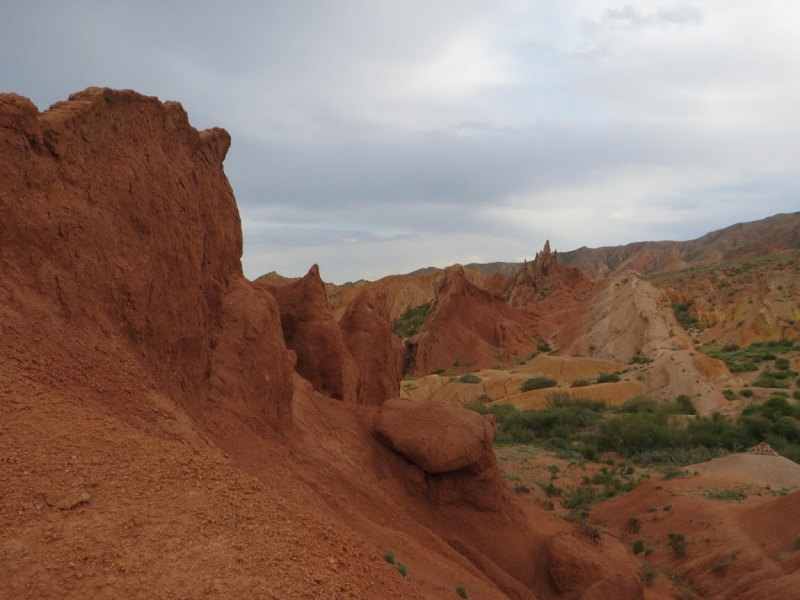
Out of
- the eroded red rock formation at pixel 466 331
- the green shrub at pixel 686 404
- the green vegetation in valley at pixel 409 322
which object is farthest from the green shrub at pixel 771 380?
the green vegetation in valley at pixel 409 322

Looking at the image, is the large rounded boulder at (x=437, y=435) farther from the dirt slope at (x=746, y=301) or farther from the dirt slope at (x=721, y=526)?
the dirt slope at (x=746, y=301)

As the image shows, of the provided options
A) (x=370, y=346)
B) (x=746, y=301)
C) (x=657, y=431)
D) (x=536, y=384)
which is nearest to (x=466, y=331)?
(x=536, y=384)

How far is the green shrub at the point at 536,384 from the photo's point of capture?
34156mm

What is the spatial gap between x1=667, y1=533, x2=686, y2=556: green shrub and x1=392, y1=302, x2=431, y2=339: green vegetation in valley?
46.3 meters

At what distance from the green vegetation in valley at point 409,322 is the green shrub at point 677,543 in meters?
46.3

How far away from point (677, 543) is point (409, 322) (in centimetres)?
5364

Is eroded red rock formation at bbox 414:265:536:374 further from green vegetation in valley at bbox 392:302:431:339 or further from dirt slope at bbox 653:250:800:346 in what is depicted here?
dirt slope at bbox 653:250:800:346

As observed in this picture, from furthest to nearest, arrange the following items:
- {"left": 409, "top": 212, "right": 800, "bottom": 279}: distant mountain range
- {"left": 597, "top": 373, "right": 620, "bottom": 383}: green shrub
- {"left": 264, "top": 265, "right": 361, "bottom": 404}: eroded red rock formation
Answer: {"left": 409, "top": 212, "right": 800, "bottom": 279}: distant mountain range, {"left": 597, "top": 373, "right": 620, "bottom": 383}: green shrub, {"left": 264, "top": 265, "right": 361, "bottom": 404}: eroded red rock formation

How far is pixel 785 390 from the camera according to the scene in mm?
27562

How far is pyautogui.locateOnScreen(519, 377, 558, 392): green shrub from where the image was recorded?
112 ft

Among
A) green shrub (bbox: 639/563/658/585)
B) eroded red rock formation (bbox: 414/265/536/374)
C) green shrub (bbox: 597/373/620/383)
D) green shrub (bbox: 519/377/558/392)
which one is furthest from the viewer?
eroded red rock formation (bbox: 414/265/536/374)

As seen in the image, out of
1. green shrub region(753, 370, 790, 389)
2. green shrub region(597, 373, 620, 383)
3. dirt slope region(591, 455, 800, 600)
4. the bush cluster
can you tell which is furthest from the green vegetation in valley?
dirt slope region(591, 455, 800, 600)

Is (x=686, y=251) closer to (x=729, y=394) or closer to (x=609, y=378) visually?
(x=609, y=378)

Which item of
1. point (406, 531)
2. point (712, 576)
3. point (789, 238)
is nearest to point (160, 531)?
point (406, 531)
